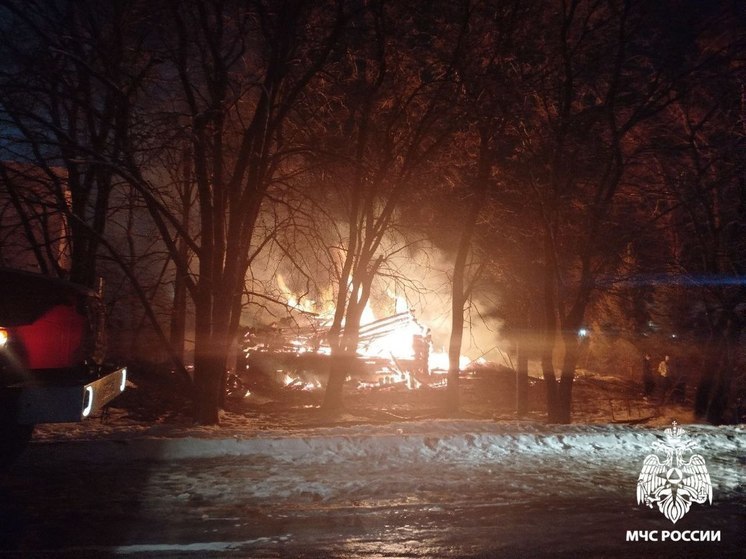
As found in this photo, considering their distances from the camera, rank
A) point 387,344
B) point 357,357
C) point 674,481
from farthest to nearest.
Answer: point 387,344 → point 357,357 → point 674,481

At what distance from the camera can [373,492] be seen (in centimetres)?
576

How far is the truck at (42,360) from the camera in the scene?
5.26 metres

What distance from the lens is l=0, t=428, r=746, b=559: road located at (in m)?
4.57

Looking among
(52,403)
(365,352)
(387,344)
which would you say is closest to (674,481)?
(52,403)

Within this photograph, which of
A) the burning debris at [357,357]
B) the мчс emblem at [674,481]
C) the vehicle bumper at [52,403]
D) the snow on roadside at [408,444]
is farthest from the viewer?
the burning debris at [357,357]

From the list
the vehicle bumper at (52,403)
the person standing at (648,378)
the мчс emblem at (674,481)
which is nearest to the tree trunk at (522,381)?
the person standing at (648,378)

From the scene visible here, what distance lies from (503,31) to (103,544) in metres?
10.9

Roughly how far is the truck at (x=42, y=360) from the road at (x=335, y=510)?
695 millimetres

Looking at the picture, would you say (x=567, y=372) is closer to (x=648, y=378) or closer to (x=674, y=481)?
(x=674, y=481)

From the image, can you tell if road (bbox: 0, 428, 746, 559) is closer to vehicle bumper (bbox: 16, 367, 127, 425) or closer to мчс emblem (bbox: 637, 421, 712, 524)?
мчс emblem (bbox: 637, 421, 712, 524)

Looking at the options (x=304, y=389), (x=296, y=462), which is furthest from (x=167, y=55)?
(x=304, y=389)

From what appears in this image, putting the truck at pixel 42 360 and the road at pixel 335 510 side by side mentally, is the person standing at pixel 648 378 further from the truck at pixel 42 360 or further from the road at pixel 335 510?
the truck at pixel 42 360

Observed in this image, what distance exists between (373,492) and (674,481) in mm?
2871

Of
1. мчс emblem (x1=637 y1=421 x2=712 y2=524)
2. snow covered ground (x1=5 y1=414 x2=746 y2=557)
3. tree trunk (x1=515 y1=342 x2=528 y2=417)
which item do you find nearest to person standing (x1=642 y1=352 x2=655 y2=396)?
tree trunk (x1=515 y1=342 x2=528 y2=417)
